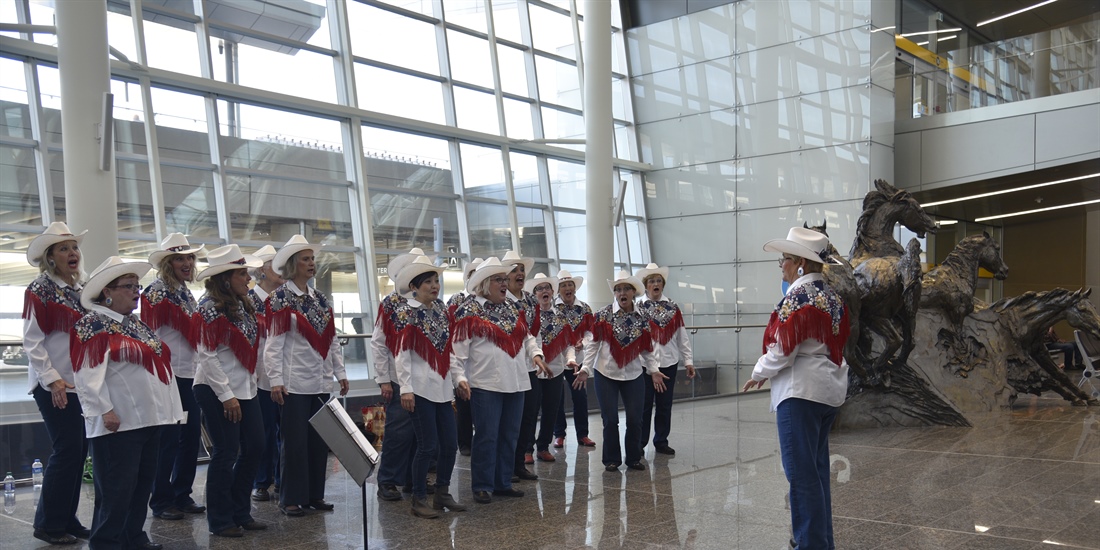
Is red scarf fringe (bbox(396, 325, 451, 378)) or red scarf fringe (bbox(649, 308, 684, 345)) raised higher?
red scarf fringe (bbox(396, 325, 451, 378))

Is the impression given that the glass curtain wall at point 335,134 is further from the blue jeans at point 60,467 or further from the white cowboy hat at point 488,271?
the white cowboy hat at point 488,271

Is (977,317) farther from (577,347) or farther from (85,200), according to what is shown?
(85,200)

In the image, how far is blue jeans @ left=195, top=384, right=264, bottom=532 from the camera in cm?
533

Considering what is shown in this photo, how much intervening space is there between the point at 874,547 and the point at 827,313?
1.33 meters

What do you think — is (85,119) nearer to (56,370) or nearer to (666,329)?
(56,370)

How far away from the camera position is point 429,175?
1561 centimetres

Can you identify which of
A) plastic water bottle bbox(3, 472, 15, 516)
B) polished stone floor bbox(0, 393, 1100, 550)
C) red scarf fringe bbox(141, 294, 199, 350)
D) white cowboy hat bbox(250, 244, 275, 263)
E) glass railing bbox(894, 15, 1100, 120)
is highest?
glass railing bbox(894, 15, 1100, 120)

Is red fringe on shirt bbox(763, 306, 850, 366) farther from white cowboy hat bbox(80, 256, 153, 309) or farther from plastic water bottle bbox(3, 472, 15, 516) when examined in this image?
plastic water bottle bbox(3, 472, 15, 516)

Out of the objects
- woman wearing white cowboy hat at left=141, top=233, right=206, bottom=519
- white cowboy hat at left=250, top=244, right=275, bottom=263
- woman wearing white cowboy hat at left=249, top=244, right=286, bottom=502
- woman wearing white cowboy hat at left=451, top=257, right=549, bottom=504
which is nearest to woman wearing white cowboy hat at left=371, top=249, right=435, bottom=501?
woman wearing white cowboy hat at left=451, top=257, right=549, bottom=504

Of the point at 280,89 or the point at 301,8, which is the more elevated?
the point at 301,8

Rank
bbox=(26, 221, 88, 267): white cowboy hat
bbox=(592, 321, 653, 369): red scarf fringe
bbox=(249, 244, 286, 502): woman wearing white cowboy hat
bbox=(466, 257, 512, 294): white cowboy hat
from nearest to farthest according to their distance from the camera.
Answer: bbox=(26, 221, 88, 267): white cowboy hat → bbox=(249, 244, 286, 502): woman wearing white cowboy hat → bbox=(466, 257, 512, 294): white cowboy hat → bbox=(592, 321, 653, 369): red scarf fringe

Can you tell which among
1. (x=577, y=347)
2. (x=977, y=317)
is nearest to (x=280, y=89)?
(x=577, y=347)

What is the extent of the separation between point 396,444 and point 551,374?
4.93 ft

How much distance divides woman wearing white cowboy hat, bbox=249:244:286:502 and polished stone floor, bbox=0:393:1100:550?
40 centimetres
